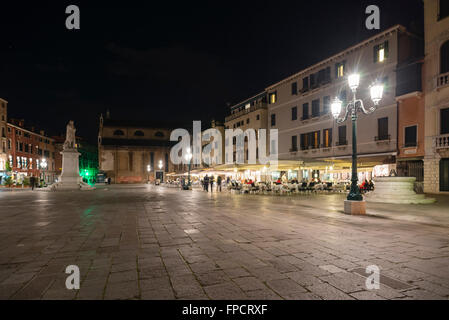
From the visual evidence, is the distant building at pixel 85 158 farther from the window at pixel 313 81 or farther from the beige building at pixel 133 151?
the window at pixel 313 81

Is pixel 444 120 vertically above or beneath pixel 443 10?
beneath

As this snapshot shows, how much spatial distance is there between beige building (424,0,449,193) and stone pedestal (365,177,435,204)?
5.84 metres

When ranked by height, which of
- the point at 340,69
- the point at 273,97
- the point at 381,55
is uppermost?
the point at 340,69

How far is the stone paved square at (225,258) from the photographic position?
3111 millimetres

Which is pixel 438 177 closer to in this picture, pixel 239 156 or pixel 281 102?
pixel 281 102

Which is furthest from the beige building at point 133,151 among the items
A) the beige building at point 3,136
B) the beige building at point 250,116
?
the beige building at point 250,116

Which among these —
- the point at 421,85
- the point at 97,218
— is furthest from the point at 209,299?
the point at 421,85

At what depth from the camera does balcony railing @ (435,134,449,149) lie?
16.4 metres

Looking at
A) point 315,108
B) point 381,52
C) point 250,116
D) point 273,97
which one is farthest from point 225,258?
point 250,116

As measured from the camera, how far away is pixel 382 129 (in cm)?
2072

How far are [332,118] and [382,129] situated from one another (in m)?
4.71

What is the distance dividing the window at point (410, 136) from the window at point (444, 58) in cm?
393

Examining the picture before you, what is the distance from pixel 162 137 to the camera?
73.3 m

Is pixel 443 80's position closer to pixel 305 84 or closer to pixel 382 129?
pixel 382 129
